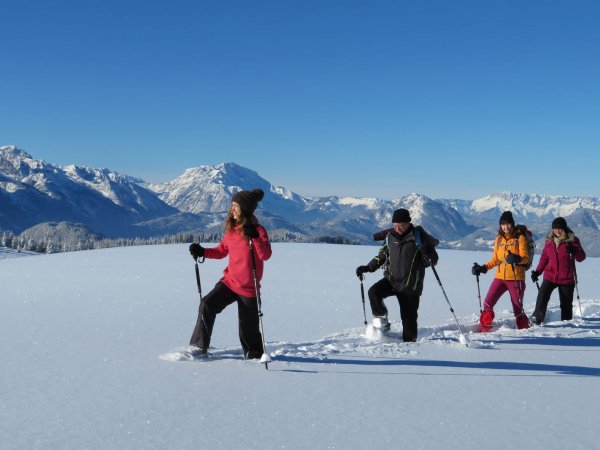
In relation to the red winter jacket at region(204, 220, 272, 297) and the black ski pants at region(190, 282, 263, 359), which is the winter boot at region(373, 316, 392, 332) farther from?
the red winter jacket at region(204, 220, 272, 297)

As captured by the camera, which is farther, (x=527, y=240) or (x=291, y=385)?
(x=527, y=240)

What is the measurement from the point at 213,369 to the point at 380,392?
6.56 feet

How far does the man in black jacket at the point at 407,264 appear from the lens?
728cm

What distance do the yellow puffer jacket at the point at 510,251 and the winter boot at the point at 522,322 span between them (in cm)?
77

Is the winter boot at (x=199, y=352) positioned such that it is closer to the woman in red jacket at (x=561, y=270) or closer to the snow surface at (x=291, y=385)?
the snow surface at (x=291, y=385)

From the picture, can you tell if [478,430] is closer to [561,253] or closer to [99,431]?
[99,431]

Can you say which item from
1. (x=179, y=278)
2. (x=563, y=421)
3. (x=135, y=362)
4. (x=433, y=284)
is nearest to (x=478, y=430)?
(x=563, y=421)

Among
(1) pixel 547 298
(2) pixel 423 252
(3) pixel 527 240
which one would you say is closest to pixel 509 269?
(3) pixel 527 240

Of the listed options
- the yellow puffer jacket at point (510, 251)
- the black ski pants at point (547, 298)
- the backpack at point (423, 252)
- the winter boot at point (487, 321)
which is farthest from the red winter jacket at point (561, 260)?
the backpack at point (423, 252)

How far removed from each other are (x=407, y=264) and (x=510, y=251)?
9.24 ft

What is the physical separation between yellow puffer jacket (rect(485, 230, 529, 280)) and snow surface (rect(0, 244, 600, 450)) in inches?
43.0

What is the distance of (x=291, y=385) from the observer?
4957 millimetres

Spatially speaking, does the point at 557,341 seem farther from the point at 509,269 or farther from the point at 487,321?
the point at 509,269

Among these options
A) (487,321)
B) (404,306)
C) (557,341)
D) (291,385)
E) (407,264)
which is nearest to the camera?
(291,385)
